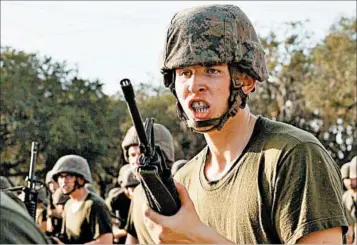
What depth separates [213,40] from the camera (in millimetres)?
3660

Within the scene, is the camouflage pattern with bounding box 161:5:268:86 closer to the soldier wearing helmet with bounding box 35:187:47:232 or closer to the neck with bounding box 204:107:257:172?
the neck with bounding box 204:107:257:172

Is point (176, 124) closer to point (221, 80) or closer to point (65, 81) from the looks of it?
point (65, 81)

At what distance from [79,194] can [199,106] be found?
6948mm

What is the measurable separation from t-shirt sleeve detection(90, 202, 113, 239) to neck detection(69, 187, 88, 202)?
0.33m

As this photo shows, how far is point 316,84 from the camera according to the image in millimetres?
45156

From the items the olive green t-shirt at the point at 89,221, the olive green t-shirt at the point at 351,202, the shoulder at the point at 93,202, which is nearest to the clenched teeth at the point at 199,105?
the olive green t-shirt at the point at 89,221

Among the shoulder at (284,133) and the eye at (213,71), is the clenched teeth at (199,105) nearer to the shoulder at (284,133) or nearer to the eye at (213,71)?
the eye at (213,71)

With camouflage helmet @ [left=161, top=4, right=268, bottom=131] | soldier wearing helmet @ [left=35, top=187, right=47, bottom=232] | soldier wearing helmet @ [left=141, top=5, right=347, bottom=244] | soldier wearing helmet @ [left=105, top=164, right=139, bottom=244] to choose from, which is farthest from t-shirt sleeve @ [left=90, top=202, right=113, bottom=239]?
camouflage helmet @ [left=161, top=4, right=268, bottom=131]

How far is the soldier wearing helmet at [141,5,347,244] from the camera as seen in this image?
339cm

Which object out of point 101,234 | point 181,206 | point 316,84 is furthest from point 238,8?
point 316,84

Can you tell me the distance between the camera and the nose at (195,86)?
139 inches

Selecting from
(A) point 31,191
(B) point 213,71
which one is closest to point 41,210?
(A) point 31,191

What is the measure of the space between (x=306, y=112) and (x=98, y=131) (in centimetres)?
1024

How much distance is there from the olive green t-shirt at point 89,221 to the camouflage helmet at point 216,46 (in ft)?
20.4
